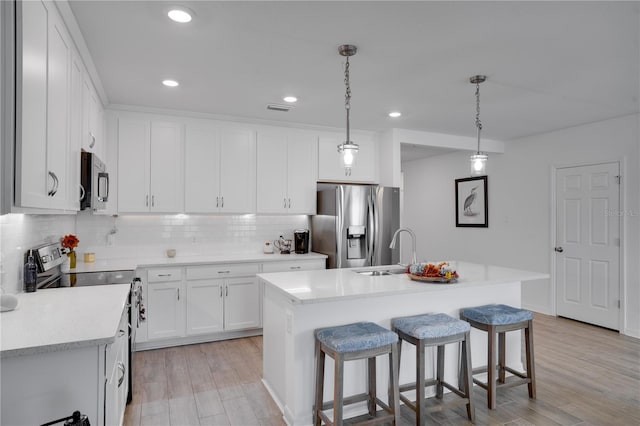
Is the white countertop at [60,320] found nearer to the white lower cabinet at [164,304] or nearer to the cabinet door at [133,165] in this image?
the white lower cabinet at [164,304]

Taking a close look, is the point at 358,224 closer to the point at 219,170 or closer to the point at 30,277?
the point at 219,170

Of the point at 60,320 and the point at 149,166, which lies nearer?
the point at 60,320

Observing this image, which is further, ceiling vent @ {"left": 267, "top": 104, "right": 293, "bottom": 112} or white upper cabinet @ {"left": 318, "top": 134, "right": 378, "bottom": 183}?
white upper cabinet @ {"left": 318, "top": 134, "right": 378, "bottom": 183}

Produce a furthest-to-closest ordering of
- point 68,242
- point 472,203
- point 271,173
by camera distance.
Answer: point 472,203 → point 271,173 → point 68,242

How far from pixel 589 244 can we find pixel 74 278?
5.53 metres

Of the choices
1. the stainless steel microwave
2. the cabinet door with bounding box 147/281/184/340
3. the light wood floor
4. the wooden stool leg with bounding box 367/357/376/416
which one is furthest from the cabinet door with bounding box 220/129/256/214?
the wooden stool leg with bounding box 367/357/376/416

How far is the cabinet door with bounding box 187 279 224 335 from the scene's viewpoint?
12.9ft

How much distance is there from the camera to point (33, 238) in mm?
2531

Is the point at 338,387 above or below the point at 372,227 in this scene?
below

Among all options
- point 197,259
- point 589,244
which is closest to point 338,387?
point 197,259

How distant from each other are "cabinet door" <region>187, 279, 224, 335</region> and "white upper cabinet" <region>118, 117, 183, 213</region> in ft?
2.95

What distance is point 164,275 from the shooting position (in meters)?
3.84

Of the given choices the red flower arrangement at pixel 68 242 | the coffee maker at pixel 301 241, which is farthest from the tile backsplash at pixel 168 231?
the coffee maker at pixel 301 241

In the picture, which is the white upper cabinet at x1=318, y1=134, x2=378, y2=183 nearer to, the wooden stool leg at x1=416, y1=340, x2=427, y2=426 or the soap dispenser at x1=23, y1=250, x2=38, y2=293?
the wooden stool leg at x1=416, y1=340, x2=427, y2=426
